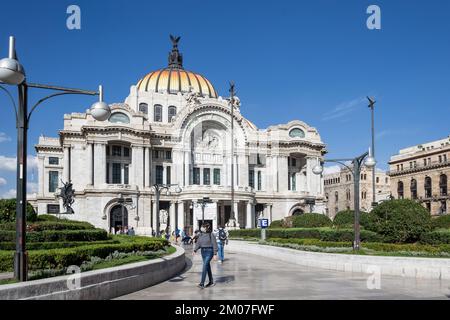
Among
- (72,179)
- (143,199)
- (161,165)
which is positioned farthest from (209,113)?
(72,179)

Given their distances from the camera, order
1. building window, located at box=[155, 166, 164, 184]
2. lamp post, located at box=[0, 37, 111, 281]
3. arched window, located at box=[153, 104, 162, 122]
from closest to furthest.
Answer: lamp post, located at box=[0, 37, 111, 281] < building window, located at box=[155, 166, 164, 184] < arched window, located at box=[153, 104, 162, 122]

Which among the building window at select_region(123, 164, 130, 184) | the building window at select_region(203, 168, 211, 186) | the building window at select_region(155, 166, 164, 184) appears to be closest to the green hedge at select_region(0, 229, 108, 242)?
the building window at select_region(123, 164, 130, 184)

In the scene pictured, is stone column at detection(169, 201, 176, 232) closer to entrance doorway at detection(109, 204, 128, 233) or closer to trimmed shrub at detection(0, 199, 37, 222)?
entrance doorway at detection(109, 204, 128, 233)

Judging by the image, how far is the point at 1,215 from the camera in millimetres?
24328

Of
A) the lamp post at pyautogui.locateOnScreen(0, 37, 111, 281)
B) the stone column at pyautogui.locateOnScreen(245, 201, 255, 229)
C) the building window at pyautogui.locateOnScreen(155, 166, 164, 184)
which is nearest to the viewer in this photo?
the lamp post at pyautogui.locateOnScreen(0, 37, 111, 281)

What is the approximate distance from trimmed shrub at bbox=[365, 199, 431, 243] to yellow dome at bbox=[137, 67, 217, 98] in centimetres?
6487

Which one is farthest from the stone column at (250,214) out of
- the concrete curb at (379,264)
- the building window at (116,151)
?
the concrete curb at (379,264)

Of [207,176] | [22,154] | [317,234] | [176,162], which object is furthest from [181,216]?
[22,154]

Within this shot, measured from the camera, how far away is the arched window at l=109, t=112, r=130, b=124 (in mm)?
70688

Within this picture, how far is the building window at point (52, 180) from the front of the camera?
85.6 meters

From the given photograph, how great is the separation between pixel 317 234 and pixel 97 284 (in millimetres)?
24360

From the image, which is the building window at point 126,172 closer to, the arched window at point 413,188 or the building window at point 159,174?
the building window at point 159,174
